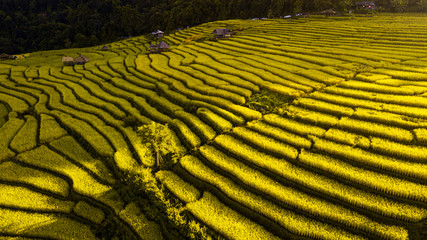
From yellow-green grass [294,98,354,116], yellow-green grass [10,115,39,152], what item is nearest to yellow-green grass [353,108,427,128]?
yellow-green grass [294,98,354,116]

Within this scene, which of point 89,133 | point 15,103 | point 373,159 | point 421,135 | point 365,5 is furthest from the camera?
point 365,5

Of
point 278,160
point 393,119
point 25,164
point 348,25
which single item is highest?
point 348,25

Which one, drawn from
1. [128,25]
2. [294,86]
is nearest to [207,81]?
[294,86]

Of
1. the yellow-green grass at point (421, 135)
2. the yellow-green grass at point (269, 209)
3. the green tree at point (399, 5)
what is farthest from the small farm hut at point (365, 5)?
the yellow-green grass at point (269, 209)

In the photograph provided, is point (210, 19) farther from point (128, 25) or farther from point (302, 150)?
point (302, 150)

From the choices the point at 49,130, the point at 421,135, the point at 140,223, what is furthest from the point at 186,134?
the point at 421,135

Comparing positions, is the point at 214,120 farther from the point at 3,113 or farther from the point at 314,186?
the point at 3,113

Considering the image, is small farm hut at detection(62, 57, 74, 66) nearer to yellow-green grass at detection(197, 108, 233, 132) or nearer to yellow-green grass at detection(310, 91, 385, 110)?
yellow-green grass at detection(197, 108, 233, 132)
